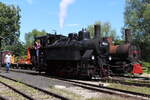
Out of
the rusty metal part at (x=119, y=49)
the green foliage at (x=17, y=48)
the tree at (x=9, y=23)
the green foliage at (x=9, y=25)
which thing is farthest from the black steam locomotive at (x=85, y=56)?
the tree at (x=9, y=23)

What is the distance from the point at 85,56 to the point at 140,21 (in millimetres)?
40111

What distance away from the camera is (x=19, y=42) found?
2645 inches

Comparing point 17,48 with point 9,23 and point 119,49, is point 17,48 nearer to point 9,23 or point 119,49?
point 9,23

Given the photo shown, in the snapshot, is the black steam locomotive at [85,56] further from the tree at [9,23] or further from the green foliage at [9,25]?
the tree at [9,23]

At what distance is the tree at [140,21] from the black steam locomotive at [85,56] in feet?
107

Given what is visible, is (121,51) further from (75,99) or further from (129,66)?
(75,99)

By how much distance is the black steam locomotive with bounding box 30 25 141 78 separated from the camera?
18.2m

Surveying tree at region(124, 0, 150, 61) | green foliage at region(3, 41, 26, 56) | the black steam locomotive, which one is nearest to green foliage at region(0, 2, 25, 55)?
green foliage at region(3, 41, 26, 56)

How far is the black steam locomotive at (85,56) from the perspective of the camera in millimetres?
18234

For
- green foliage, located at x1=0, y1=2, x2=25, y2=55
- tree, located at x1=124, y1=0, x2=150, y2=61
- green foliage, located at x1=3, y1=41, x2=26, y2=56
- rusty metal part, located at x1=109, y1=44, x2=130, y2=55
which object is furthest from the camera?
green foliage, located at x1=0, y1=2, x2=25, y2=55

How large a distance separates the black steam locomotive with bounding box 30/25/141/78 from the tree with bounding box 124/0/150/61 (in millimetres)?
32466

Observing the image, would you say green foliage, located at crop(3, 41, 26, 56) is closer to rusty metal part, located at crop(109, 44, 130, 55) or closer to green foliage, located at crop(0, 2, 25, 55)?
green foliage, located at crop(0, 2, 25, 55)

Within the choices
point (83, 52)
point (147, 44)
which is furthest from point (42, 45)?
point (147, 44)

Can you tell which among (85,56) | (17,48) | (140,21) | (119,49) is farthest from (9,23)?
(85,56)
